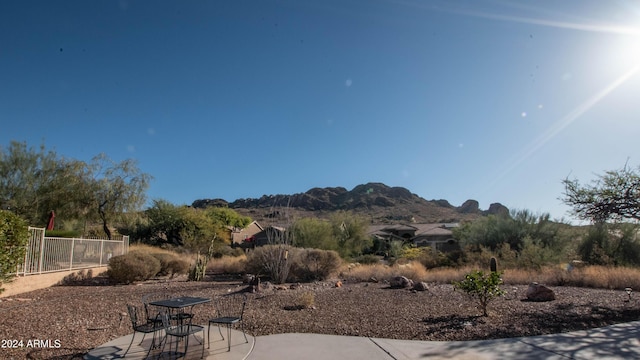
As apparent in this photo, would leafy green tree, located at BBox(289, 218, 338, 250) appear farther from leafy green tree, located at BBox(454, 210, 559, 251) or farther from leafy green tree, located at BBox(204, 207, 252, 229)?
leafy green tree, located at BBox(204, 207, 252, 229)

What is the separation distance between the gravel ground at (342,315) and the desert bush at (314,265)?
463 centimetres

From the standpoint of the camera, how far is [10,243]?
10555 mm

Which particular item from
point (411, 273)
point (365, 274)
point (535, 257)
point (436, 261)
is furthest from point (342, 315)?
point (436, 261)

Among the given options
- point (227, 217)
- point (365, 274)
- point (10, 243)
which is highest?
point (227, 217)

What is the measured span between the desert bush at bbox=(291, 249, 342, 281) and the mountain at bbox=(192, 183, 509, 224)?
62312 mm

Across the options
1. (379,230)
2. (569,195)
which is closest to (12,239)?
(569,195)

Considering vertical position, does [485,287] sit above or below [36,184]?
below

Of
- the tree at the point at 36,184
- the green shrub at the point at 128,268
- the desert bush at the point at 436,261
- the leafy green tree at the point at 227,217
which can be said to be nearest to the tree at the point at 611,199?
the desert bush at the point at 436,261

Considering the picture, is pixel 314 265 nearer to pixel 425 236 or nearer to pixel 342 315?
pixel 342 315

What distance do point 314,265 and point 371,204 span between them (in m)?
79.6

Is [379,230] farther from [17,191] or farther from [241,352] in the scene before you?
[241,352]

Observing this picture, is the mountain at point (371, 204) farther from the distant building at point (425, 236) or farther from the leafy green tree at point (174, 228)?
the leafy green tree at point (174, 228)

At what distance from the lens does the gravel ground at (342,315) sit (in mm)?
7016

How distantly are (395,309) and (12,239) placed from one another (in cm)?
1052
